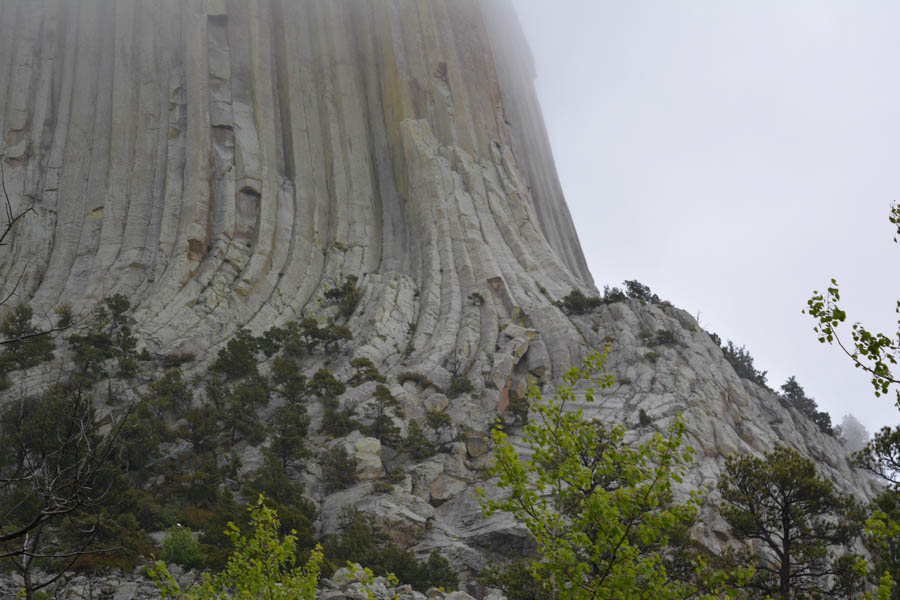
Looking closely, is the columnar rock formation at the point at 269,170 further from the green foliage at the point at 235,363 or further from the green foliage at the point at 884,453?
the green foliage at the point at 884,453

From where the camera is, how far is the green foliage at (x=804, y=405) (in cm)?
4642

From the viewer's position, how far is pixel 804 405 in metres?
50.9

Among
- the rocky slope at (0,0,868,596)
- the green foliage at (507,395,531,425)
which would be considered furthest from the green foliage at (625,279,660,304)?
the green foliage at (507,395,531,425)

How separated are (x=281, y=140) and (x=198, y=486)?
30.9 m

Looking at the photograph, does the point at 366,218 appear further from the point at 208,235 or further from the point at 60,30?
the point at 60,30

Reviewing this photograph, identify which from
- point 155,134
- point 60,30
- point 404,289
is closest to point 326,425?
point 404,289

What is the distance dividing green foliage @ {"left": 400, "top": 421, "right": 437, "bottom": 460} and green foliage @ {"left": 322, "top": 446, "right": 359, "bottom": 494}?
2.51 metres

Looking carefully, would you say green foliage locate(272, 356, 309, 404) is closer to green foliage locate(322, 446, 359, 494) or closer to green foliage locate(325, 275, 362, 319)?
green foliage locate(322, 446, 359, 494)

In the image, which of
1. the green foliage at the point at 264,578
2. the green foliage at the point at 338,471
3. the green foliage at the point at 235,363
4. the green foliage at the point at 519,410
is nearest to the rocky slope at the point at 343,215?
the green foliage at the point at 338,471

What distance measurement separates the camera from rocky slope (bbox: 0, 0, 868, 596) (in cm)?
3344

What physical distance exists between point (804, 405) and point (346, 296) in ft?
106

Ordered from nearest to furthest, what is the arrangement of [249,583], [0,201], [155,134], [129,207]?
[249,583]
[0,201]
[129,207]
[155,134]

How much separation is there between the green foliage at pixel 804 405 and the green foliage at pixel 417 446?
24849mm

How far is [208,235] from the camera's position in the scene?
42.7m
